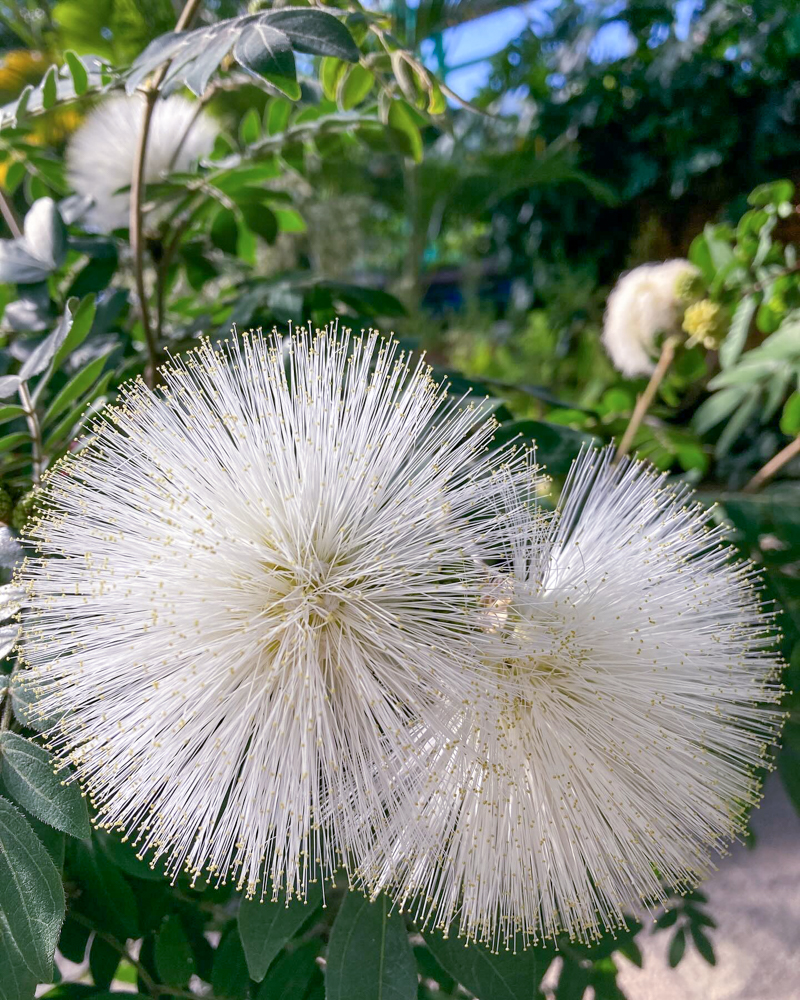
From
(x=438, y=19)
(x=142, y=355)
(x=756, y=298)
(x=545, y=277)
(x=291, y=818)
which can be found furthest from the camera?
(x=545, y=277)

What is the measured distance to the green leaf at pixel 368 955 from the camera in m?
0.43

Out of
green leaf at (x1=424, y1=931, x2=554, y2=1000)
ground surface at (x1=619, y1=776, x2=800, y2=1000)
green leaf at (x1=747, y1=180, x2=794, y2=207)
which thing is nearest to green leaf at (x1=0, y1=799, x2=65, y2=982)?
green leaf at (x1=424, y1=931, x2=554, y2=1000)

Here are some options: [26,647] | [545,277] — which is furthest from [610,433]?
[545,277]

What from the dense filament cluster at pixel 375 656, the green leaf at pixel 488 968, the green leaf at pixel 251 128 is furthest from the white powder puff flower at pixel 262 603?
the green leaf at pixel 251 128

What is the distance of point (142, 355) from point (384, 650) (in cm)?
43

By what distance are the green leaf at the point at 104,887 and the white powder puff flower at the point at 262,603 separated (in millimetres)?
93

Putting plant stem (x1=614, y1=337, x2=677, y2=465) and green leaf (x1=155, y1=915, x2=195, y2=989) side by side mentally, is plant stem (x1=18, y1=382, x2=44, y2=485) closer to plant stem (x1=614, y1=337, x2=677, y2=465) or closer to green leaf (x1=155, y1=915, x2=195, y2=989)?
green leaf (x1=155, y1=915, x2=195, y2=989)

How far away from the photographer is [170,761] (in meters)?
0.41

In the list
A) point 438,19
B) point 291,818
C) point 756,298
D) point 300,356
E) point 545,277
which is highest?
point 438,19

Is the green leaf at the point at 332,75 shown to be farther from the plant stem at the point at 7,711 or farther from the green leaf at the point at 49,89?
the plant stem at the point at 7,711

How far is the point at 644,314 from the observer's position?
0.89 metres

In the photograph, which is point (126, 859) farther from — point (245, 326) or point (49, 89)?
point (49, 89)

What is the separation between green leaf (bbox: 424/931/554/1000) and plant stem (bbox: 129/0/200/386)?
1.58ft

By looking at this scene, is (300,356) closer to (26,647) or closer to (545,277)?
(26,647)
